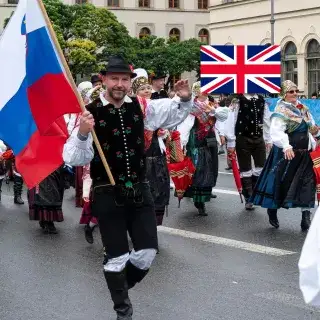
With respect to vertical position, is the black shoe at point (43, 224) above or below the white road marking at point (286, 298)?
above

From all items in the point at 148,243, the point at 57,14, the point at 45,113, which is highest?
the point at 57,14

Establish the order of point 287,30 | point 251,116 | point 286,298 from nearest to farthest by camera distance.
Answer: point 286,298
point 251,116
point 287,30

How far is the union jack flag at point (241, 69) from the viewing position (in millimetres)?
12023

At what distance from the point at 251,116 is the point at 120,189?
608 cm

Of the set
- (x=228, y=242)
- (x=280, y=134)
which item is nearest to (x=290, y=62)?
(x=280, y=134)

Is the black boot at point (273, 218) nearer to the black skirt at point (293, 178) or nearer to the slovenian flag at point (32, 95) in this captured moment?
the black skirt at point (293, 178)

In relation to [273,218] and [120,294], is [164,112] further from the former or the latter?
[273,218]

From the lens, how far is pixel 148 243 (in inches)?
241

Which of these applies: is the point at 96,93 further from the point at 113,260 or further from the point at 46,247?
the point at 113,260

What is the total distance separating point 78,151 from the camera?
5.86 m

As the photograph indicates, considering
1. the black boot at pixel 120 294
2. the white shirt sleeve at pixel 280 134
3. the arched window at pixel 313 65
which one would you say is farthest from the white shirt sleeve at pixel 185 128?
the arched window at pixel 313 65

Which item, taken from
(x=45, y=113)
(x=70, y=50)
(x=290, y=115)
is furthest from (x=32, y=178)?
(x=70, y=50)

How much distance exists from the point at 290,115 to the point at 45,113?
4216 mm

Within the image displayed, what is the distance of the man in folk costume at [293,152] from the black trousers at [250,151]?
1836 millimetres
